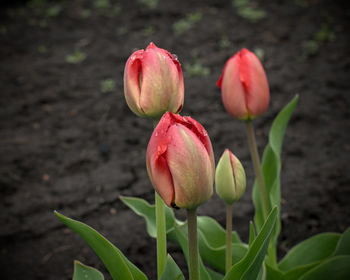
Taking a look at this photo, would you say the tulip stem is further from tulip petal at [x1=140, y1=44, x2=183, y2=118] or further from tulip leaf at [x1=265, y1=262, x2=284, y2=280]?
tulip leaf at [x1=265, y1=262, x2=284, y2=280]

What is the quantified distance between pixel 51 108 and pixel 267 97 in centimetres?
196

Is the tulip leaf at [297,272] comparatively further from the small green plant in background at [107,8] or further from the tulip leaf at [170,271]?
the small green plant in background at [107,8]

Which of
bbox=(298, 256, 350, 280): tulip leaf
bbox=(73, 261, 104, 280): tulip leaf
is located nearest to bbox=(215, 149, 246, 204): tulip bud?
bbox=(298, 256, 350, 280): tulip leaf

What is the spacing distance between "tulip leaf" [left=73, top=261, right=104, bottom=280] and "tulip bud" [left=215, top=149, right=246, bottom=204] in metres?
0.35

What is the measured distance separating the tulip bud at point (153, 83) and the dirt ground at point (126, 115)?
3.06ft

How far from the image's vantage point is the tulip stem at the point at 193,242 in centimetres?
83

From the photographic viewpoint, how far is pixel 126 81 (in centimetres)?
95

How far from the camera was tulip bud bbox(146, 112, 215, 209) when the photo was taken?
2.48 feet

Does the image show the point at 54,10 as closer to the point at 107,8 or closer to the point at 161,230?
the point at 107,8

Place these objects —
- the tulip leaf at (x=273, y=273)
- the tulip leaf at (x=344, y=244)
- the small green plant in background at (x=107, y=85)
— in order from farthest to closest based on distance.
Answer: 1. the small green plant in background at (x=107, y=85)
2. the tulip leaf at (x=273, y=273)
3. the tulip leaf at (x=344, y=244)

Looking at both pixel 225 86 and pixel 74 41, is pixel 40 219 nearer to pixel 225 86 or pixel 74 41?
pixel 225 86

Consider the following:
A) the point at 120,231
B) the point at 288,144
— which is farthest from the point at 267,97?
the point at 288,144

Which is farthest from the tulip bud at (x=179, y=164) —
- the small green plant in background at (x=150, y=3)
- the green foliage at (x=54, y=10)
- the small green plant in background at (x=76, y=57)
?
the green foliage at (x=54, y=10)

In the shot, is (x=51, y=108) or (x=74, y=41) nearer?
(x=51, y=108)
